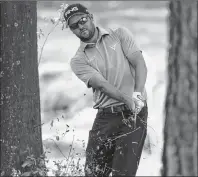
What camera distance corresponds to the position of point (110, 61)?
480 cm

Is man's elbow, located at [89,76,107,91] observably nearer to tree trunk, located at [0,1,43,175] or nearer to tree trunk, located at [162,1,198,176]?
tree trunk, located at [0,1,43,175]

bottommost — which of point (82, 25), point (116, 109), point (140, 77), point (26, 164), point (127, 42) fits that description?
point (26, 164)

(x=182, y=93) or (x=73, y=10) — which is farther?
(x=73, y=10)

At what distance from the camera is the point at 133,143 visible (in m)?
4.75

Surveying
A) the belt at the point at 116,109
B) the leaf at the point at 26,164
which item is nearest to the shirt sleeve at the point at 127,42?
the belt at the point at 116,109

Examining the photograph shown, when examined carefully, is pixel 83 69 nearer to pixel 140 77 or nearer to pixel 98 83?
pixel 98 83

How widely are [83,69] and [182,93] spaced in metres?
1.97

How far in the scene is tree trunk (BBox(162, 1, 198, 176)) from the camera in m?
3.03

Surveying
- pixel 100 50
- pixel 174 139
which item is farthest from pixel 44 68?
pixel 174 139

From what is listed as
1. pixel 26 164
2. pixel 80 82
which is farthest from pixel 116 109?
pixel 80 82

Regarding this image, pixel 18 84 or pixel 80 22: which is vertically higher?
pixel 80 22

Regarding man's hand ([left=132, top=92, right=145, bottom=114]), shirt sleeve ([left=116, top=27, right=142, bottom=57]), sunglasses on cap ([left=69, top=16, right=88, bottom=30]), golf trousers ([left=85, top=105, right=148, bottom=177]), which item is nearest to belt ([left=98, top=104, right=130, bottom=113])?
golf trousers ([left=85, top=105, right=148, bottom=177])

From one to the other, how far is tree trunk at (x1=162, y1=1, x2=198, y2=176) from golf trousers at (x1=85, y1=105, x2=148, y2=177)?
1560 mm

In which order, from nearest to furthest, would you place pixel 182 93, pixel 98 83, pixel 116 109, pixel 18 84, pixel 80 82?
pixel 182 93
pixel 18 84
pixel 98 83
pixel 116 109
pixel 80 82
